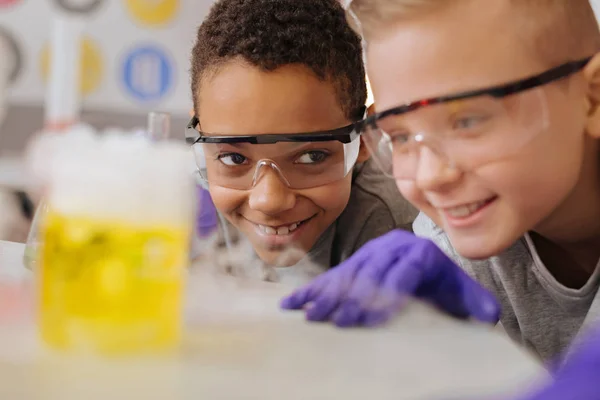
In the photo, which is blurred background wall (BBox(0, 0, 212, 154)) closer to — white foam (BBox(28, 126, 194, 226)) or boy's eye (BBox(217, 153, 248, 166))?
boy's eye (BBox(217, 153, 248, 166))

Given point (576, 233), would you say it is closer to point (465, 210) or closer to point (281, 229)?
point (465, 210)

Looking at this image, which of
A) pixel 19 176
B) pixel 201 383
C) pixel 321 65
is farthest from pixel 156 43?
pixel 201 383

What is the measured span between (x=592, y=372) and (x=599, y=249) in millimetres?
764

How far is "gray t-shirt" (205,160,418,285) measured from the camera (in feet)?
5.08

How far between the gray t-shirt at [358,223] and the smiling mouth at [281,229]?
0.07 meters

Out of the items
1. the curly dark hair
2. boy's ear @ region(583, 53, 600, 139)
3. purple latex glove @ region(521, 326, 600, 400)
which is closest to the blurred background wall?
the curly dark hair

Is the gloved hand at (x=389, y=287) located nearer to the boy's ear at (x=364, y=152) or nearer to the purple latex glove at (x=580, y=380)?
the purple latex glove at (x=580, y=380)

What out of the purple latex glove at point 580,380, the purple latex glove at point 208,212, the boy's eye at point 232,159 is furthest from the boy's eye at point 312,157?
the purple latex glove at point 580,380

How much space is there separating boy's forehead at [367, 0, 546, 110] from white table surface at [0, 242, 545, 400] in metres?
0.36

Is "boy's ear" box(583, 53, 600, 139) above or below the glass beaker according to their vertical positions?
above

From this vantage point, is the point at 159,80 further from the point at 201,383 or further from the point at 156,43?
the point at 201,383

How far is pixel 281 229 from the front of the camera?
1.50m

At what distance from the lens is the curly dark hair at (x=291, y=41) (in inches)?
55.2

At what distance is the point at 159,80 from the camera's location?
1960 millimetres
